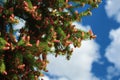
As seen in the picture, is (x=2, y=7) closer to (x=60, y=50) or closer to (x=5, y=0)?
(x=5, y=0)

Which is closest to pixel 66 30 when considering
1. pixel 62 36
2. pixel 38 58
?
pixel 62 36

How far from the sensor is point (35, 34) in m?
15.4

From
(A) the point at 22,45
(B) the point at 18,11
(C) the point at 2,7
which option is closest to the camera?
(A) the point at 22,45

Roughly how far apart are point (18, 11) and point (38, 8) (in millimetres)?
845

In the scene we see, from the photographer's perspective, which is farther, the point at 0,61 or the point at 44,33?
the point at 44,33

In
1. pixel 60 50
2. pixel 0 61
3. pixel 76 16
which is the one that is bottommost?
pixel 0 61

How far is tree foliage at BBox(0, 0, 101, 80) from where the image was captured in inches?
521

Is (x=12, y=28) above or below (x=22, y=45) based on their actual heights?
above

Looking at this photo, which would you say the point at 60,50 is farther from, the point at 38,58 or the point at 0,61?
the point at 0,61

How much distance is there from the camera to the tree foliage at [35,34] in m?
13.2

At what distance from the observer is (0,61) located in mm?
13000

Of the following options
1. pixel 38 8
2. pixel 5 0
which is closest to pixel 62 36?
pixel 38 8

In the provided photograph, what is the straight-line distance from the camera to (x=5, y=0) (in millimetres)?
14602

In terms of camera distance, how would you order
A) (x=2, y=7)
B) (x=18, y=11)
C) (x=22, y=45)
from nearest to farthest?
(x=22, y=45) < (x=2, y=7) < (x=18, y=11)
